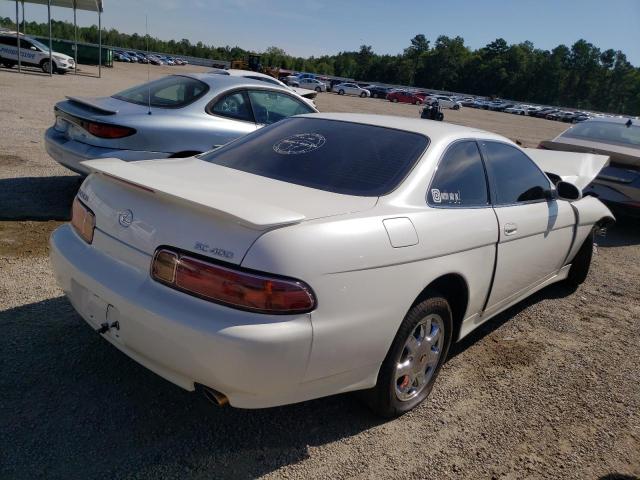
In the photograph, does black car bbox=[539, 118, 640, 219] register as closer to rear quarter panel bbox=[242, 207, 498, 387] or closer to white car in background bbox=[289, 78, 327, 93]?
rear quarter panel bbox=[242, 207, 498, 387]

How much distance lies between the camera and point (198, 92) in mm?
5938

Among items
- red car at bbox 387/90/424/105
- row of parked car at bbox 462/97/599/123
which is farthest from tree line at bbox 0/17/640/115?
red car at bbox 387/90/424/105

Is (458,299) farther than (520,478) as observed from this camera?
Yes

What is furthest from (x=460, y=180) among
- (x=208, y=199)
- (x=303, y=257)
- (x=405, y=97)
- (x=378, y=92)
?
(x=378, y=92)

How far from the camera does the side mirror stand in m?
4.13

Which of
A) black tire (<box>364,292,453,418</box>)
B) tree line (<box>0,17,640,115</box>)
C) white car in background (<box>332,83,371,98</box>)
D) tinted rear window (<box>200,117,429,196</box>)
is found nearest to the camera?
black tire (<box>364,292,453,418</box>)

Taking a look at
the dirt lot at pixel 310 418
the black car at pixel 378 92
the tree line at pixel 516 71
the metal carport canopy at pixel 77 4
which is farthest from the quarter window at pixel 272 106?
the tree line at pixel 516 71

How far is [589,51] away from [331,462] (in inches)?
5786

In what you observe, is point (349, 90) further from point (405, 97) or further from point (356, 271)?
point (356, 271)

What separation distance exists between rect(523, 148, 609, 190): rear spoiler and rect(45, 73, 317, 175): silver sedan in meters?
3.05

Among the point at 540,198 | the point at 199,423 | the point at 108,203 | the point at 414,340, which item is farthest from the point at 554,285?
the point at 108,203

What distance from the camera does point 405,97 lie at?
200ft

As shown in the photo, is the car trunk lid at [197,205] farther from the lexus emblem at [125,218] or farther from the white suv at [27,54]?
the white suv at [27,54]

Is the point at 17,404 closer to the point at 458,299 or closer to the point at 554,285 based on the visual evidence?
the point at 458,299
